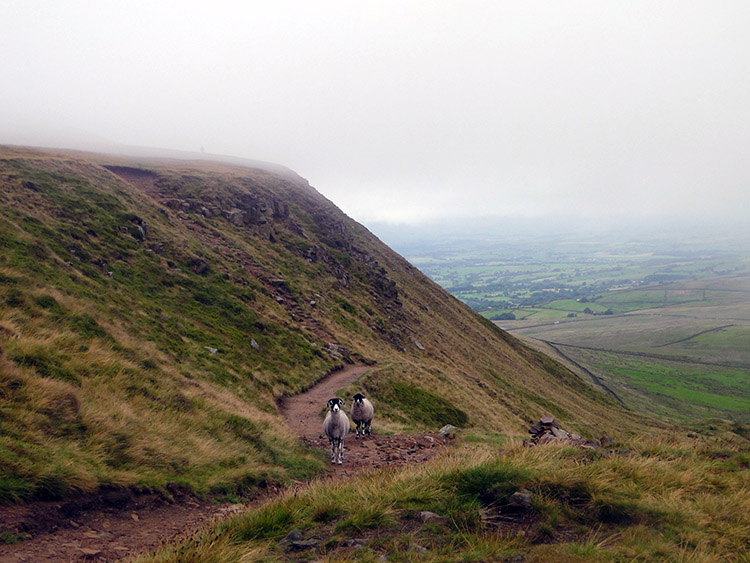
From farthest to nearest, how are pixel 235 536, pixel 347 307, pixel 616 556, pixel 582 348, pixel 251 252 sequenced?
1. pixel 582 348
2. pixel 347 307
3. pixel 251 252
4. pixel 235 536
5. pixel 616 556

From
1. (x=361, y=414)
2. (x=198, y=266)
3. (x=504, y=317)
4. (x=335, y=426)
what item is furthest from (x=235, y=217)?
(x=504, y=317)

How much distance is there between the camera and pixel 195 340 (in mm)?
24188

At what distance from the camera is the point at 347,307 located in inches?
1909

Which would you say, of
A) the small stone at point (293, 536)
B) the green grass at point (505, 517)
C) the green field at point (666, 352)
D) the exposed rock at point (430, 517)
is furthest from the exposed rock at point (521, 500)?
the green field at point (666, 352)

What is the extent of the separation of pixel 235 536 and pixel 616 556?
537 cm

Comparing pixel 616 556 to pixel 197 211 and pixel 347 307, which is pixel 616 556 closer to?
pixel 347 307

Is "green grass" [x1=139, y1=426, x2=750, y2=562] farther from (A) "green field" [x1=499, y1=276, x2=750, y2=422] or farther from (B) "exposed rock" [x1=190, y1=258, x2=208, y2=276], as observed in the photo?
(A) "green field" [x1=499, y1=276, x2=750, y2=422]

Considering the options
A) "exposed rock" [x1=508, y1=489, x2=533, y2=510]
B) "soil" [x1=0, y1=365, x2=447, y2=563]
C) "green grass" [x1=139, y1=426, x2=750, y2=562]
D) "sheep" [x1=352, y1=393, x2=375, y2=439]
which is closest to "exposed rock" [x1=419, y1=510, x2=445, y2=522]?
"green grass" [x1=139, y1=426, x2=750, y2=562]

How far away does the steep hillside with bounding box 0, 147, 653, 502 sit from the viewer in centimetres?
995

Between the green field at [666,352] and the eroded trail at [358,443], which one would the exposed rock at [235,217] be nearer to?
the eroded trail at [358,443]

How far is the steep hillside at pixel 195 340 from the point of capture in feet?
32.6

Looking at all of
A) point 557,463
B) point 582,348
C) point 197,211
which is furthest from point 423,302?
point 582,348

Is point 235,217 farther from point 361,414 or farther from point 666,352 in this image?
point 666,352

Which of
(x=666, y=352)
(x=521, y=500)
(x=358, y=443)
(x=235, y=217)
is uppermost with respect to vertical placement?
(x=235, y=217)
